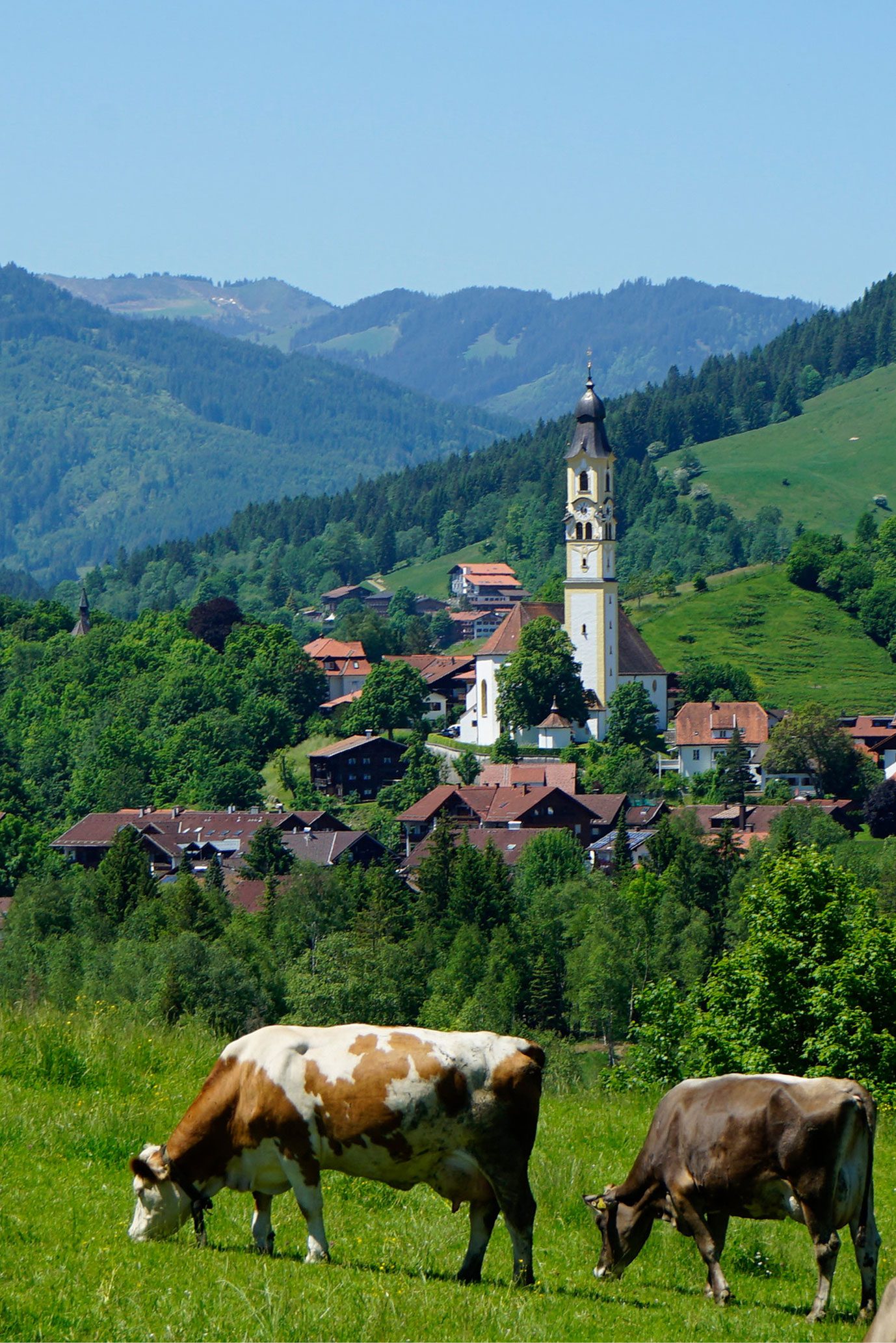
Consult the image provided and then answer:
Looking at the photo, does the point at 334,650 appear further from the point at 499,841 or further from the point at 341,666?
the point at 499,841

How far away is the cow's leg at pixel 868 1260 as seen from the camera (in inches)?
390

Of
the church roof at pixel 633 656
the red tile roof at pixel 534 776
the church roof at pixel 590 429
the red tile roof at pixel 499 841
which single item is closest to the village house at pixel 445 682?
the church roof at pixel 633 656

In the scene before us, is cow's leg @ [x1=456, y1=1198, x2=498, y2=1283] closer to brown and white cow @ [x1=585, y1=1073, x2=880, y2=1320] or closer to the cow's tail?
brown and white cow @ [x1=585, y1=1073, x2=880, y2=1320]

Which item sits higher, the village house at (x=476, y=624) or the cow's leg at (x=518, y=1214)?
the cow's leg at (x=518, y=1214)

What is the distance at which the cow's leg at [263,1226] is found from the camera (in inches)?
401

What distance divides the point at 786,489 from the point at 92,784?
94013 millimetres

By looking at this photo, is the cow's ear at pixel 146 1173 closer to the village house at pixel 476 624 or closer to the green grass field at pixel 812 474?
the village house at pixel 476 624

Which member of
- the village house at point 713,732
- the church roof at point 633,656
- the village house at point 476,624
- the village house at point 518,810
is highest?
the church roof at point 633,656

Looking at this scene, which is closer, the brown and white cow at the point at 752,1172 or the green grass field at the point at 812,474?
the brown and white cow at the point at 752,1172

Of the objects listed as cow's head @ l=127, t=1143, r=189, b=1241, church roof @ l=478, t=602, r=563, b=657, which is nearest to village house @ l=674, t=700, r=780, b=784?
church roof @ l=478, t=602, r=563, b=657

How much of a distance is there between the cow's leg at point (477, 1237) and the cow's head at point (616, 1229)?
3.25 ft

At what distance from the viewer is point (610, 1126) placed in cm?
1452

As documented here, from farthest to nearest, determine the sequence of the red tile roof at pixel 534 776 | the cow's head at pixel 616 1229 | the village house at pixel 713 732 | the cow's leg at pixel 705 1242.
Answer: the village house at pixel 713 732
the red tile roof at pixel 534 776
the cow's head at pixel 616 1229
the cow's leg at pixel 705 1242

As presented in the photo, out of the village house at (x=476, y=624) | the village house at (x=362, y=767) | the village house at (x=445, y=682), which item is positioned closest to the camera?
the village house at (x=362, y=767)
